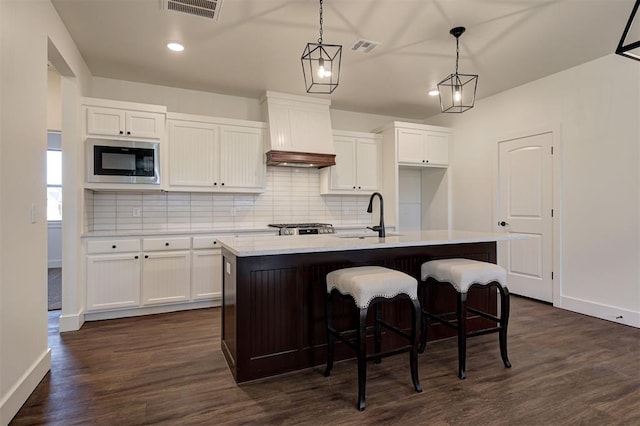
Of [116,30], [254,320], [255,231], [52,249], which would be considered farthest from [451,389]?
[52,249]

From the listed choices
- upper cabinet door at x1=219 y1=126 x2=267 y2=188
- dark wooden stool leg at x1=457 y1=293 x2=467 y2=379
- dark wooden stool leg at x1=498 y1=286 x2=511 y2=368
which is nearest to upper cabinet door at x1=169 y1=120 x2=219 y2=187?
upper cabinet door at x1=219 y1=126 x2=267 y2=188

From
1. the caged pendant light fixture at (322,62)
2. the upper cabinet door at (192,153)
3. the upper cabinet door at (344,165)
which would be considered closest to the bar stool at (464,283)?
Result: the caged pendant light fixture at (322,62)

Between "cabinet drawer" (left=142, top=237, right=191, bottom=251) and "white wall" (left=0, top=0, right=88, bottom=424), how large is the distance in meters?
1.29

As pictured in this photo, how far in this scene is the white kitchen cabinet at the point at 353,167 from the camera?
4.96 metres

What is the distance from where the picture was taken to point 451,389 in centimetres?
221

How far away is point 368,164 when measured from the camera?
5164mm

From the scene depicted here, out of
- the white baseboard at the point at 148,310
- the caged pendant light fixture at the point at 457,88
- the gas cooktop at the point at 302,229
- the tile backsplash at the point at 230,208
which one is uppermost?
the caged pendant light fixture at the point at 457,88

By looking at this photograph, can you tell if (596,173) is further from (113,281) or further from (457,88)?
(113,281)

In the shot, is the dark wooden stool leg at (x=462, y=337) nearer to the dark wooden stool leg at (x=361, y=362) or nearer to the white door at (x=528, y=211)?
the dark wooden stool leg at (x=361, y=362)

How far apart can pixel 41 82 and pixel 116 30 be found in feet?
3.13

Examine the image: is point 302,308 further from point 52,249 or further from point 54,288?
point 52,249

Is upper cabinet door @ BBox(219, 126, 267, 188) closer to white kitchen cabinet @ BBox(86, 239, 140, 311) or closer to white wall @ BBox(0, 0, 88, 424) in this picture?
white kitchen cabinet @ BBox(86, 239, 140, 311)

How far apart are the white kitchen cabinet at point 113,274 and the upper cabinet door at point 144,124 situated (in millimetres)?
1134

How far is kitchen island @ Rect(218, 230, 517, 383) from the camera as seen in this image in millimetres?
2287
